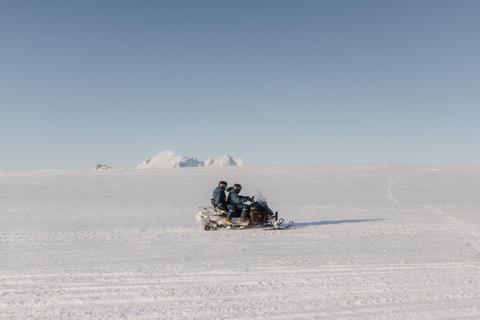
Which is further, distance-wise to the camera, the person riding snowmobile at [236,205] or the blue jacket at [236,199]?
the blue jacket at [236,199]

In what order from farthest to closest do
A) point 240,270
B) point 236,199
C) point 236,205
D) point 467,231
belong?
point 236,205
point 236,199
point 467,231
point 240,270

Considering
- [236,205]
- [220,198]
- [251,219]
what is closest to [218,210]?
[220,198]

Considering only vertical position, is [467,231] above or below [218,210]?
below

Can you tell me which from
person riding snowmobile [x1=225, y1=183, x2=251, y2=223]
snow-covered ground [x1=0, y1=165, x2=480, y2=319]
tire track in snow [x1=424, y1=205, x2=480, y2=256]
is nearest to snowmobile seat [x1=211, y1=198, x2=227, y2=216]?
person riding snowmobile [x1=225, y1=183, x2=251, y2=223]

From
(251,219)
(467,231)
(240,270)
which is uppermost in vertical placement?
(251,219)

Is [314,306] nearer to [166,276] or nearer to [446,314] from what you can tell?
[446,314]

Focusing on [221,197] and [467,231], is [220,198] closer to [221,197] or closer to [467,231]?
[221,197]

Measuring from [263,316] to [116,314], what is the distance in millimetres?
1743

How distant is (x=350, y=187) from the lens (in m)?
27.3

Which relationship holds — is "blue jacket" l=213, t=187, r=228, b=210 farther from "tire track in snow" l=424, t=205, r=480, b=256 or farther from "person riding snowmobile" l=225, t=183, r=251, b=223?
"tire track in snow" l=424, t=205, r=480, b=256

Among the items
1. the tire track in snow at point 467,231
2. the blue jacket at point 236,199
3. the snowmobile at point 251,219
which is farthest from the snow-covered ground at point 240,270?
the blue jacket at point 236,199

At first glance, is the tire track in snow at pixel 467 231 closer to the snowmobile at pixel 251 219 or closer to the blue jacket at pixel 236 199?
the snowmobile at pixel 251 219

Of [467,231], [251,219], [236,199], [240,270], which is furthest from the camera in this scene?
[236,199]

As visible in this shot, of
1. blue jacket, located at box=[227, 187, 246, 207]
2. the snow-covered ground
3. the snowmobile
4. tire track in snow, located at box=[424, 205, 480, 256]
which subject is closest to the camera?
the snow-covered ground
